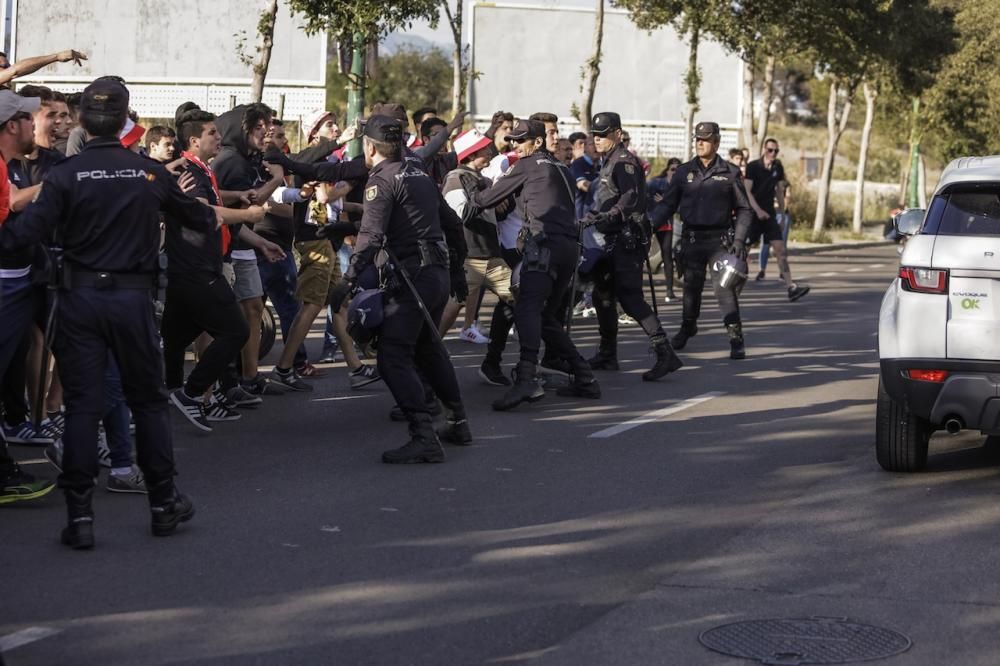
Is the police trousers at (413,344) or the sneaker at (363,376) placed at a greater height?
the police trousers at (413,344)

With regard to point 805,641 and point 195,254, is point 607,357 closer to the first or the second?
point 195,254

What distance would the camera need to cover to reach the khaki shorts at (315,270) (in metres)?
12.1

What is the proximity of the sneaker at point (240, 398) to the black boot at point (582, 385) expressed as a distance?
2230 mm

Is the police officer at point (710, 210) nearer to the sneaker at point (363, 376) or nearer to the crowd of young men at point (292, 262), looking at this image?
the crowd of young men at point (292, 262)

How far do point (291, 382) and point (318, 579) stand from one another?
545 centimetres

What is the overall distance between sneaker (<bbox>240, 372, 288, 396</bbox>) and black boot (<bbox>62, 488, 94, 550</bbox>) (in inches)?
171

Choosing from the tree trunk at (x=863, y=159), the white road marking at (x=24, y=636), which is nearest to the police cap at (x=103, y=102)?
the white road marking at (x=24, y=636)

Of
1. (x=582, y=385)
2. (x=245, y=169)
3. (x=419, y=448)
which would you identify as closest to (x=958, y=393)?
(x=419, y=448)

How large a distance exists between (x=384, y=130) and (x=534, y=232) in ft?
7.28

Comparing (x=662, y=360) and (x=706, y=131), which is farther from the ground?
(x=706, y=131)

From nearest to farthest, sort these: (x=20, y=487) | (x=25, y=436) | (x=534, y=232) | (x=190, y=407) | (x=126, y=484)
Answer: (x=20, y=487) → (x=126, y=484) → (x=25, y=436) → (x=190, y=407) → (x=534, y=232)

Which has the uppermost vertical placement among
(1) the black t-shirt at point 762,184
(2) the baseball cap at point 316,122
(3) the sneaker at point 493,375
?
(2) the baseball cap at point 316,122

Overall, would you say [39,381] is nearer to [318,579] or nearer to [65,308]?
[65,308]

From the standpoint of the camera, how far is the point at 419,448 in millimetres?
8875
